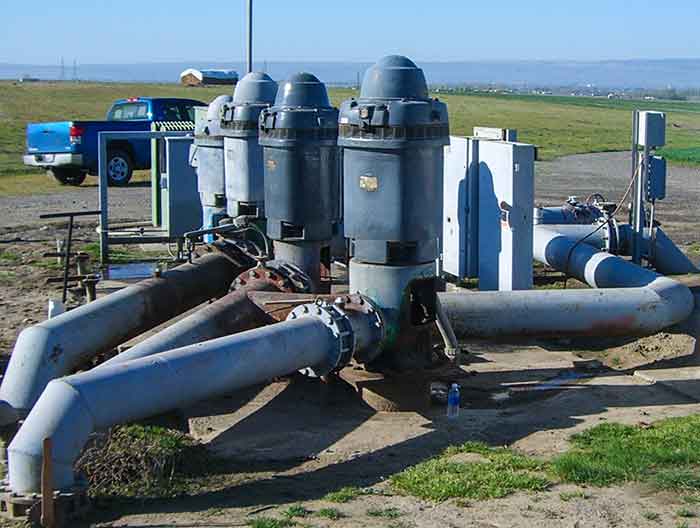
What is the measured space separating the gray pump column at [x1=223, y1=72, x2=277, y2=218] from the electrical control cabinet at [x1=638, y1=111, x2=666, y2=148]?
418 centimetres

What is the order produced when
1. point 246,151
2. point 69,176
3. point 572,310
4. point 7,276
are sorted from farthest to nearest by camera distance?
point 69,176 < point 7,276 < point 246,151 < point 572,310

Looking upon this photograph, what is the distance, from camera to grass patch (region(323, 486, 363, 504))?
23.2 feet

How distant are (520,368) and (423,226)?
2185 millimetres

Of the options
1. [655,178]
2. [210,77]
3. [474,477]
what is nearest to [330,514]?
[474,477]

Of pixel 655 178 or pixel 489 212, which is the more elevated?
pixel 655 178

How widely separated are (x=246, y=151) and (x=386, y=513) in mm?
6375

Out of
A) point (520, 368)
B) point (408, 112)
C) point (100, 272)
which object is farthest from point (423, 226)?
point (100, 272)

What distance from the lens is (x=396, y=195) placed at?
9320 millimetres

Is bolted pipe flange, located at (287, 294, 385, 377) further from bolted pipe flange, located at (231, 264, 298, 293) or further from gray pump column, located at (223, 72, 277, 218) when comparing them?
gray pump column, located at (223, 72, 277, 218)

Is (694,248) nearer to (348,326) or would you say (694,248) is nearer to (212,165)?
(212,165)

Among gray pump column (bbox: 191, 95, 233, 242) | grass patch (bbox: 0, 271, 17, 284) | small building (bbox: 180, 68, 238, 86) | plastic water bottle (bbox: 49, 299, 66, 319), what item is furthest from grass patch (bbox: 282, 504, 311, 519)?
small building (bbox: 180, 68, 238, 86)

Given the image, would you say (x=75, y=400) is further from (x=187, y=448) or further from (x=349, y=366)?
(x=349, y=366)

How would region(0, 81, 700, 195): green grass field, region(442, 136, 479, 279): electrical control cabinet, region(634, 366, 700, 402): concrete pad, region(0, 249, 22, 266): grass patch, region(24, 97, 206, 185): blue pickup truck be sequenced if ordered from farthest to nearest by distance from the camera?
region(0, 81, 700, 195): green grass field → region(24, 97, 206, 185): blue pickup truck → region(0, 249, 22, 266): grass patch → region(442, 136, 479, 279): electrical control cabinet → region(634, 366, 700, 402): concrete pad

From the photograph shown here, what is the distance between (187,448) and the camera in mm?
7684
